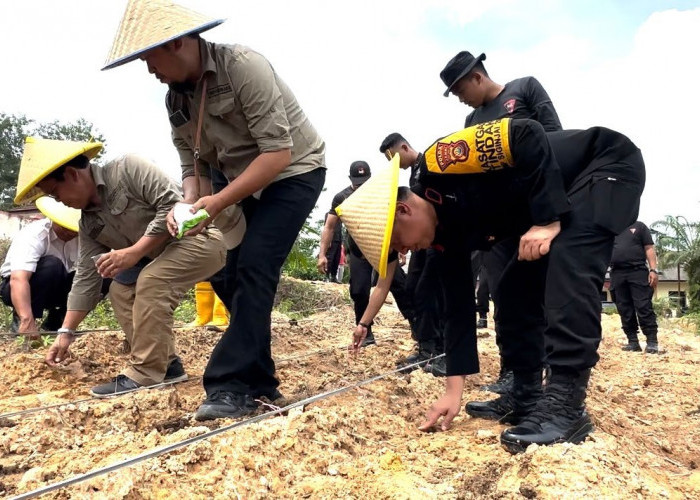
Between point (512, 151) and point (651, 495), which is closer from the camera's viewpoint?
point (651, 495)

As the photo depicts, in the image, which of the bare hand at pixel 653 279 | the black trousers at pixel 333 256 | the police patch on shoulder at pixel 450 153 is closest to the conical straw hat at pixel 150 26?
the police patch on shoulder at pixel 450 153

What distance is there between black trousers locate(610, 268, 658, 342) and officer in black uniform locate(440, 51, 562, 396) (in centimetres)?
406

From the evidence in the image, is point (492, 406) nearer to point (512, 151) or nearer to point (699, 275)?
point (512, 151)

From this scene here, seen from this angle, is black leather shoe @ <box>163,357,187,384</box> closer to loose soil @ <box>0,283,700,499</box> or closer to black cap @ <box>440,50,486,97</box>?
loose soil @ <box>0,283,700,499</box>

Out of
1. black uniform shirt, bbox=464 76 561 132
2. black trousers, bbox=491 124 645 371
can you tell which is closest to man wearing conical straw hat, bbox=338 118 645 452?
black trousers, bbox=491 124 645 371

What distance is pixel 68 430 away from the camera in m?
2.44

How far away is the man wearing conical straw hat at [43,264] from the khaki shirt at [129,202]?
1.04m

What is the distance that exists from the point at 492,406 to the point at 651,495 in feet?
3.15

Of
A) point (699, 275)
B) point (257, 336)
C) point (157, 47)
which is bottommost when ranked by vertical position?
point (699, 275)

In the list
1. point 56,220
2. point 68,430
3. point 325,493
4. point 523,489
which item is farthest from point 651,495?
point 56,220

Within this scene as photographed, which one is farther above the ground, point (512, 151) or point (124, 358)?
point (512, 151)

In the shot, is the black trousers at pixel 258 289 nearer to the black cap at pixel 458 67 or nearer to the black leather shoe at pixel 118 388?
the black leather shoe at pixel 118 388

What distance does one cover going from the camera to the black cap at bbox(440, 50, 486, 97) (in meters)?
3.66

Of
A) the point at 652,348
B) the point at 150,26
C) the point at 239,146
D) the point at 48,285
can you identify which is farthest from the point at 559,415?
the point at 652,348
